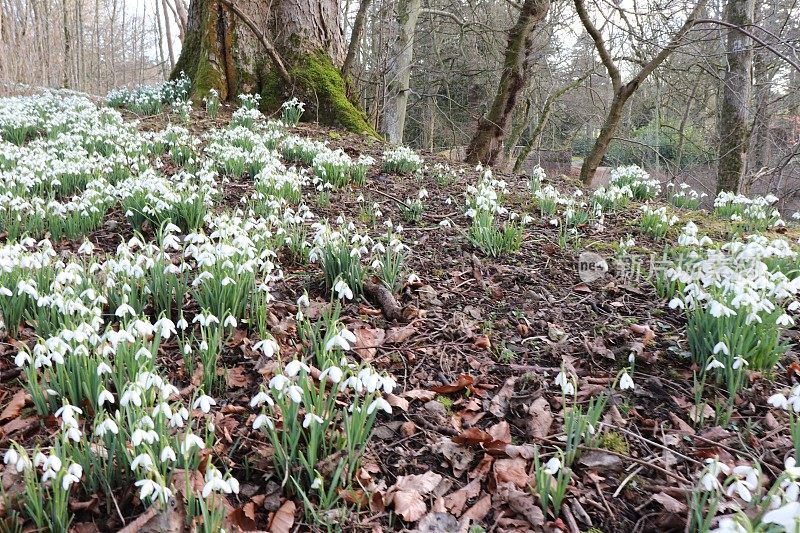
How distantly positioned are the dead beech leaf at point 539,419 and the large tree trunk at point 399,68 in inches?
303

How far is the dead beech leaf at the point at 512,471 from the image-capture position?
1.80 m

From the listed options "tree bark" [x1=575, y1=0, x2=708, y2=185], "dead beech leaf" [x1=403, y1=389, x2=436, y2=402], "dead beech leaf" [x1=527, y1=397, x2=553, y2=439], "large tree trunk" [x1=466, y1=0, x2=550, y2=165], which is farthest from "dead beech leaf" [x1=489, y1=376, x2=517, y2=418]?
"large tree trunk" [x1=466, y1=0, x2=550, y2=165]

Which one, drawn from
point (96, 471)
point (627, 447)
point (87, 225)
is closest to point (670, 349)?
point (627, 447)

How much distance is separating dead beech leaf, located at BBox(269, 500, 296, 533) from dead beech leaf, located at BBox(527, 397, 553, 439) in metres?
0.90

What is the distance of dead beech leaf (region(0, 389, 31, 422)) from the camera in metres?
2.01

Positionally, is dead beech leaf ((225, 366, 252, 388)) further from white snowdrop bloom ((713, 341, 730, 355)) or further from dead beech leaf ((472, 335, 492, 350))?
white snowdrop bloom ((713, 341, 730, 355))

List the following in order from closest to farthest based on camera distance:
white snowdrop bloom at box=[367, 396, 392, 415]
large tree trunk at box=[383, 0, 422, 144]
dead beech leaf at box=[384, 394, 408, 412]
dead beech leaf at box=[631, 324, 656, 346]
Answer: white snowdrop bloom at box=[367, 396, 392, 415] < dead beech leaf at box=[384, 394, 408, 412] < dead beech leaf at box=[631, 324, 656, 346] < large tree trunk at box=[383, 0, 422, 144]

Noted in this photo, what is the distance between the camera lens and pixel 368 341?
103 inches

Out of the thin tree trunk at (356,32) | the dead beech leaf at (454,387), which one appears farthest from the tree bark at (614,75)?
the dead beech leaf at (454,387)

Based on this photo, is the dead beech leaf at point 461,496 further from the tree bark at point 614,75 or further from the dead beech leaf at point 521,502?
the tree bark at point 614,75

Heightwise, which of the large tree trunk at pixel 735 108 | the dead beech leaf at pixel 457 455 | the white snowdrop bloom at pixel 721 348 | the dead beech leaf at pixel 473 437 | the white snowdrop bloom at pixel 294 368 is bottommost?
the dead beech leaf at pixel 457 455

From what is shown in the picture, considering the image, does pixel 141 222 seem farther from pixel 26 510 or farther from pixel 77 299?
pixel 26 510

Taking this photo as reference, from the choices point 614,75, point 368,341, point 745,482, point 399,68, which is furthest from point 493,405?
point 399,68

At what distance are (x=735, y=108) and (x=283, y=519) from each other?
9401 millimetres
